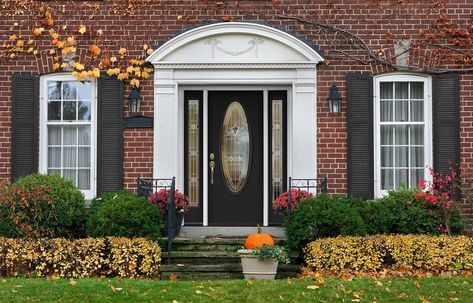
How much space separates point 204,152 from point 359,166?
250cm

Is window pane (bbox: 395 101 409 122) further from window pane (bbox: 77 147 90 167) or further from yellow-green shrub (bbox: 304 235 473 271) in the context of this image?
window pane (bbox: 77 147 90 167)

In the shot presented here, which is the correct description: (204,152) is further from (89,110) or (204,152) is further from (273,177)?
(89,110)

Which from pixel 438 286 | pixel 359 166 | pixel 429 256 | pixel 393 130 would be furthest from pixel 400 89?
pixel 438 286

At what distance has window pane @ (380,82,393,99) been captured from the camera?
1211 centimetres

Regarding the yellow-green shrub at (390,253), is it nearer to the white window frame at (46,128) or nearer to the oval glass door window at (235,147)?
the oval glass door window at (235,147)

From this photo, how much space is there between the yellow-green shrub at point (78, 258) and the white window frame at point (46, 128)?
1849mm

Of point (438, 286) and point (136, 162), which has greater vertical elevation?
point (136, 162)

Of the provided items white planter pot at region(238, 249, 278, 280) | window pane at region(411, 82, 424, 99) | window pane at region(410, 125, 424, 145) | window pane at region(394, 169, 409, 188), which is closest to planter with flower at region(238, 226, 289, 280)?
white planter pot at region(238, 249, 278, 280)

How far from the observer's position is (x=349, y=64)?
12.0 metres

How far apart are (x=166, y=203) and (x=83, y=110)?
2.19 m

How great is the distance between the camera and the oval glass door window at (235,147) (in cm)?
1237

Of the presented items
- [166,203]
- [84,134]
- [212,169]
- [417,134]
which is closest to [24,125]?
[84,134]

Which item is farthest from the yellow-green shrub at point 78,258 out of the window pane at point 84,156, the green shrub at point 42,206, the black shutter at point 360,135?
the black shutter at point 360,135

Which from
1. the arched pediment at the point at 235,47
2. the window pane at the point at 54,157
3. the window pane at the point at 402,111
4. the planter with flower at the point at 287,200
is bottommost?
the planter with flower at the point at 287,200
